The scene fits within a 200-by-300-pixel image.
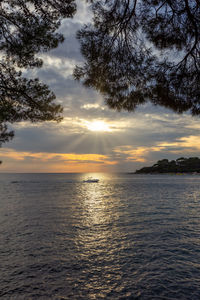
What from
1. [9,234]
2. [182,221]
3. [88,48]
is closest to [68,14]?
[88,48]

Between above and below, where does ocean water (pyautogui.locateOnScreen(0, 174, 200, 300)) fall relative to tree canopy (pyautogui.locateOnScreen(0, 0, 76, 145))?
below

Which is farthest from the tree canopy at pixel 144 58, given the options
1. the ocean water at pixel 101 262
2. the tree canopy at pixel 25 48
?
the ocean water at pixel 101 262

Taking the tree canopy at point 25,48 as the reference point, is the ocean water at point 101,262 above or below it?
below

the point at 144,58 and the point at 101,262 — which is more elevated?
the point at 144,58

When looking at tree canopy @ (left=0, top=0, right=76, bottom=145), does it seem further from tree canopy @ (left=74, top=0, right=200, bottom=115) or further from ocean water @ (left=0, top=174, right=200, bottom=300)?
ocean water @ (left=0, top=174, right=200, bottom=300)

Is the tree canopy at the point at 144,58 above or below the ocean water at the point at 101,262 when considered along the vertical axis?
above

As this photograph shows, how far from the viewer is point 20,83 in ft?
24.9

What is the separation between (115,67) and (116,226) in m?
12.0

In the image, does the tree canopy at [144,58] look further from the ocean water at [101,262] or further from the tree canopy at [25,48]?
the ocean water at [101,262]

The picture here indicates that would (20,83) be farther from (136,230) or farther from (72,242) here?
(136,230)

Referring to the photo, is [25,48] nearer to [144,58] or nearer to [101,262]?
[144,58]

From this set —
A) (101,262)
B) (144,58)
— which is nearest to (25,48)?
(144,58)

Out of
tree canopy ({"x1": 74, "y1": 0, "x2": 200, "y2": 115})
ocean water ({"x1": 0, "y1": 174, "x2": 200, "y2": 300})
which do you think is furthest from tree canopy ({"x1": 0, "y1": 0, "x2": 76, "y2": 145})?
ocean water ({"x1": 0, "y1": 174, "x2": 200, "y2": 300})

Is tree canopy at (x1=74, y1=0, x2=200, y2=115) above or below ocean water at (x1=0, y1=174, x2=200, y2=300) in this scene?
above
